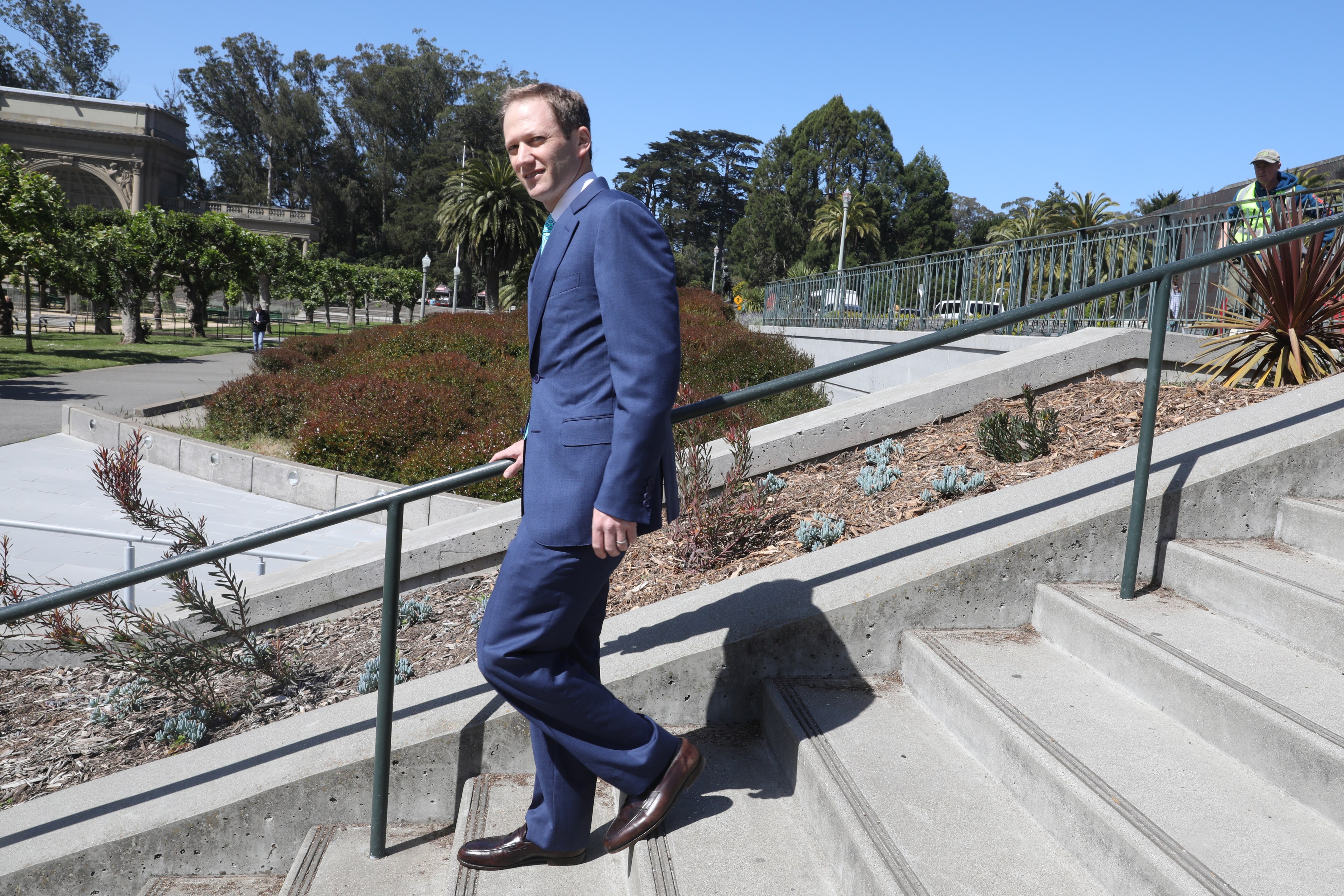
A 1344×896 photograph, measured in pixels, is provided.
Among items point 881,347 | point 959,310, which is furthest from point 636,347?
point 959,310

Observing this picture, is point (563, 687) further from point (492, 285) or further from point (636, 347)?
point (492, 285)

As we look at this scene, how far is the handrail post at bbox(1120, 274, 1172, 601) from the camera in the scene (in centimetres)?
299

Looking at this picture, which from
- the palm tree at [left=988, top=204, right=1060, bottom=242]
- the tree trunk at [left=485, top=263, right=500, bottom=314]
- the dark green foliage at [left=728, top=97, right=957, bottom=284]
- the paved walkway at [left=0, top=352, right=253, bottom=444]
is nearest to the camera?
the paved walkway at [left=0, top=352, right=253, bottom=444]

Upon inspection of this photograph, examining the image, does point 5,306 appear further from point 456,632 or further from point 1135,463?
point 1135,463

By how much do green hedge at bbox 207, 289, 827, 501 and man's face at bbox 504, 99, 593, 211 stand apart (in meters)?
1.73

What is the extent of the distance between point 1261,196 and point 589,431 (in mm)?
6208

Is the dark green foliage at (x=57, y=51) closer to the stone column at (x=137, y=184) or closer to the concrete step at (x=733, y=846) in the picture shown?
the stone column at (x=137, y=184)

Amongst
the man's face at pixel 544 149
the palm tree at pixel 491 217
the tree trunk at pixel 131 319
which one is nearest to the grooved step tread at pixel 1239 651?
the man's face at pixel 544 149

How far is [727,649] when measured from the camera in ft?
9.51

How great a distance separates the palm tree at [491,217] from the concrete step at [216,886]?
99.3 feet

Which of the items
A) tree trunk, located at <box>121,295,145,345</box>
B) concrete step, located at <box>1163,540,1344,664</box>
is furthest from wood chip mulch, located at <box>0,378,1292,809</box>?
tree trunk, located at <box>121,295,145,345</box>

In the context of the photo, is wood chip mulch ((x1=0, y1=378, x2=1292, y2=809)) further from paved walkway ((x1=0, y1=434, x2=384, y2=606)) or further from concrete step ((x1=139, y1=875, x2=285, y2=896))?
paved walkway ((x1=0, y1=434, x2=384, y2=606))

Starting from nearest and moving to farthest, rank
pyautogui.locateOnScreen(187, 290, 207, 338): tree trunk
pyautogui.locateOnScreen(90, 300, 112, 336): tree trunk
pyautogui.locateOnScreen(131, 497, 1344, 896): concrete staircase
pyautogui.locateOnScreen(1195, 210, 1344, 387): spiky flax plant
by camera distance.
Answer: pyautogui.locateOnScreen(131, 497, 1344, 896): concrete staircase → pyautogui.locateOnScreen(1195, 210, 1344, 387): spiky flax plant → pyautogui.locateOnScreen(187, 290, 207, 338): tree trunk → pyautogui.locateOnScreen(90, 300, 112, 336): tree trunk

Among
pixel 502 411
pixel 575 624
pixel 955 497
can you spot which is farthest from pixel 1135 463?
pixel 502 411
